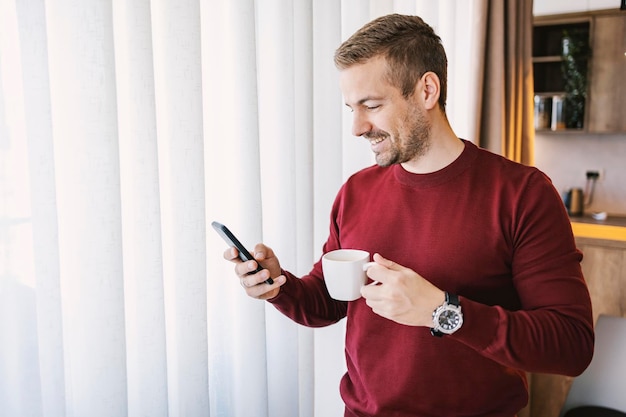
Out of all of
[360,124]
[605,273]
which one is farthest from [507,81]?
[360,124]

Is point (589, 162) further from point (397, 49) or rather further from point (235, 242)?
point (235, 242)

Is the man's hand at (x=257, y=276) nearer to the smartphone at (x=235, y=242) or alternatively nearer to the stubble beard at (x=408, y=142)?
the smartphone at (x=235, y=242)

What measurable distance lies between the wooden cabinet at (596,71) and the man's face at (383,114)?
2.75 metres

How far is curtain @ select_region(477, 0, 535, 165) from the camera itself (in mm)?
2094

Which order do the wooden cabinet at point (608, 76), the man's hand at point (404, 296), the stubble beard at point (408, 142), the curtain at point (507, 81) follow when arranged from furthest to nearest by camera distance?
1. the wooden cabinet at point (608, 76)
2. the curtain at point (507, 81)
3. the stubble beard at point (408, 142)
4. the man's hand at point (404, 296)

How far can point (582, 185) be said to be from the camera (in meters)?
3.71

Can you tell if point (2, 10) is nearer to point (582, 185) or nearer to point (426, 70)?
point (426, 70)

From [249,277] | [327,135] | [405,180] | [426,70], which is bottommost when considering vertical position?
[249,277]

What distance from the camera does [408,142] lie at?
115 centimetres

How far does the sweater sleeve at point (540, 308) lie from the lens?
94cm

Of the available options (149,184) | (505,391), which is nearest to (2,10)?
(149,184)

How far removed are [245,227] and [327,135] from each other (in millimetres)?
497

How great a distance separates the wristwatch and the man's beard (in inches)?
13.3

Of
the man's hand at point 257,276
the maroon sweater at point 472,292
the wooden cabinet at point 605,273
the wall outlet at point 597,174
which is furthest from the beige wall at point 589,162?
the man's hand at point 257,276
